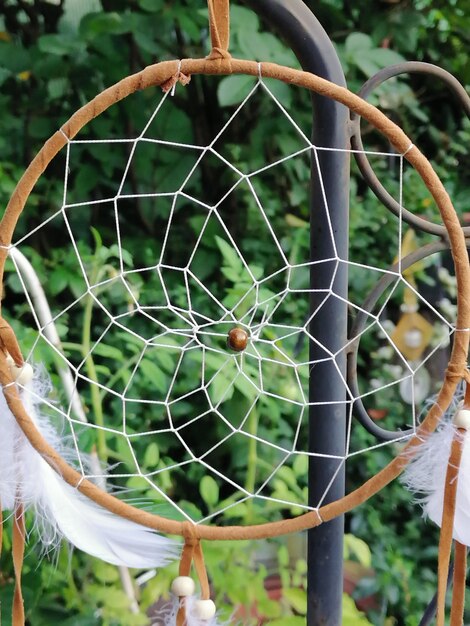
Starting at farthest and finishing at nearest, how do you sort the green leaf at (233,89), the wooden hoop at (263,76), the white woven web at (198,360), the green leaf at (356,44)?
the green leaf at (356,44) < the green leaf at (233,89) < the white woven web at (198,360) < the wooden hoop at (263,76)

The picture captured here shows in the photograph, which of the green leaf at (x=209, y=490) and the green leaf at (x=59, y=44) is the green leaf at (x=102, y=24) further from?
the green leaf at (x=209, y=490)

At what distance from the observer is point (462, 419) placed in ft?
1.44

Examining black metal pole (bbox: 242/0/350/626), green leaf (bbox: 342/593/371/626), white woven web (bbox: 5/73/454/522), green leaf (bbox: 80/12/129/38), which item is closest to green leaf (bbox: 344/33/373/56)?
white woven web (bbox: 5/73/454/522)

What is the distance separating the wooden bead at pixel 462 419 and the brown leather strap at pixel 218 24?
246mm

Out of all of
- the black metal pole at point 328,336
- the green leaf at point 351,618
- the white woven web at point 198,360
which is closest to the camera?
the black metal pole at point 328,336

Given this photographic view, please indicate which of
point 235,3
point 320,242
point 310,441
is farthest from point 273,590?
point 235,3

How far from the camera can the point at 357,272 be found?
129 cm

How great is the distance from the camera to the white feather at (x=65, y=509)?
0.45 metres

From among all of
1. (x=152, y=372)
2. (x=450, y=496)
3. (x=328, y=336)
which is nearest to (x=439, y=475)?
(x=450, y=496)

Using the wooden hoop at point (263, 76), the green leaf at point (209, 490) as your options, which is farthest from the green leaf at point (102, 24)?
the wooden hoop at point (263, 76)

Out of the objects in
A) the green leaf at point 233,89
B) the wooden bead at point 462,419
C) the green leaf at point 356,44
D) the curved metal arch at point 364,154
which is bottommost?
the wooden bead at point 462,419

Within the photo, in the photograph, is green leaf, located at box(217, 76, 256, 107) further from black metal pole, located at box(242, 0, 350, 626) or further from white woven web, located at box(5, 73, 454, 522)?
black metal pole, located at box(242, 0, 350, 626)

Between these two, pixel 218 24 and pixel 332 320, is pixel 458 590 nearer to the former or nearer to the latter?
pixel 332 320

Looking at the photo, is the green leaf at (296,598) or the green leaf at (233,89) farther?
the green leaf at (233,89)
